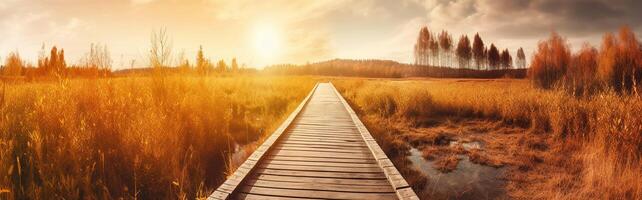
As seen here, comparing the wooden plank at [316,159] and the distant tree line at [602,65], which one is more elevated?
the distant tree line at [602,65]

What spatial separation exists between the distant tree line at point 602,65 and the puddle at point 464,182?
5.75 m

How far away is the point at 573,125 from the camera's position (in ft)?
25.8

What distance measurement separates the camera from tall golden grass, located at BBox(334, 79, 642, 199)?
15.8 feet

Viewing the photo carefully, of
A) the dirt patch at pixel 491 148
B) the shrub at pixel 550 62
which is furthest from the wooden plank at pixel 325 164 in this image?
the shrub at pixel 550 62

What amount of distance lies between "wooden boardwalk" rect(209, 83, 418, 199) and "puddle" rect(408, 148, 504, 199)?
1075 millimetres

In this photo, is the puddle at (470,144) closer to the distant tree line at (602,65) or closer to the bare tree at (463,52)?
the distant tree line at (602,65)

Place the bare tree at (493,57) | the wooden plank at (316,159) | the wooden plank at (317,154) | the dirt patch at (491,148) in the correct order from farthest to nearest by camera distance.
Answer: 1. the bare tree at (493,57)
2. the dirt patch at (491,148)
3. the wooden plank at (317,154)
4. the wooden plank at (316,159)

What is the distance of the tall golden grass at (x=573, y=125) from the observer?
4812 mm

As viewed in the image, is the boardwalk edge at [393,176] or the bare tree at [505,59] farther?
the bare tree at [505,59]

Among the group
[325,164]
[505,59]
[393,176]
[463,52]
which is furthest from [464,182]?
[505,59]

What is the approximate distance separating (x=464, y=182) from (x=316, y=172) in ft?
8.77

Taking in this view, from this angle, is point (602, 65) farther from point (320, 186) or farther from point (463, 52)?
point (463, 52)

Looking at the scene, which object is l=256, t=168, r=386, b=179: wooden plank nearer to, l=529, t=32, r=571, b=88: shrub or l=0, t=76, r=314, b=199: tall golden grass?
l=0, t=76, r=314, b=199: tall golden grass

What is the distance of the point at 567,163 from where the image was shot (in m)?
6.09
